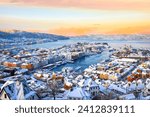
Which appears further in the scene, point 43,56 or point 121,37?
point 43,56

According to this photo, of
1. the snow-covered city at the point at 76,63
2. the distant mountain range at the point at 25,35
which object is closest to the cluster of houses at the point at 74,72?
the snow-covered city at the point at 76,63

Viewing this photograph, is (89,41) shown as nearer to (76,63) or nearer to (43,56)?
(76,63)

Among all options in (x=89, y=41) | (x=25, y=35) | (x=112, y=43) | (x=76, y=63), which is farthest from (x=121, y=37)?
(x=25, y=35)

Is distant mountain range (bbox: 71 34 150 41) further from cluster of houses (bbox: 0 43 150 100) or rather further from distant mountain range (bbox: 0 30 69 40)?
distant mountain range (bbox: 0 30 69 40)

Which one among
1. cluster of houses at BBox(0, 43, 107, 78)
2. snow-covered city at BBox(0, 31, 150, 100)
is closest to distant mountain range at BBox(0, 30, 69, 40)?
snow-covered city at BBox(0, 31, 150, 100)

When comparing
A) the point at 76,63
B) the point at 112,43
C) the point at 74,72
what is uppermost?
the point at 112,43

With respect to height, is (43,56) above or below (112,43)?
below

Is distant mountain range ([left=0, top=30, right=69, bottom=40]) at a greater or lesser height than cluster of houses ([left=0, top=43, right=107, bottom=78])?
greater

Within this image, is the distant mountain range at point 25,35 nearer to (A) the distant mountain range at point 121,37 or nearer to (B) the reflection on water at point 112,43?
(B) the reflection on water at point 112,43

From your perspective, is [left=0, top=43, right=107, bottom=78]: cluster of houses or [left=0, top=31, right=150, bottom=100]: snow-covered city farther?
[left=0, top=43, right=107, bottom=78]: cluster of houses

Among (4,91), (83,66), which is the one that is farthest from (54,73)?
(4,91)

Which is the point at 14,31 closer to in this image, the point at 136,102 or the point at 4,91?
the point at 4,91

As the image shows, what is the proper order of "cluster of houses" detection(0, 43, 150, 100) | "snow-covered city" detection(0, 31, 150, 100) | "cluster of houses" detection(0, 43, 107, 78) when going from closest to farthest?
"cluster of houses" detection(0, 43, 150, 100), "snow-covered city" detection(0, 31, 150, 100), "cluster of houses" detection(0, 43, 107, 78)
